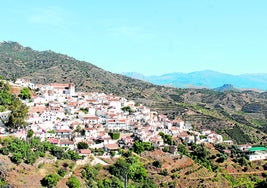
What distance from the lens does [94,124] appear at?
156 ft

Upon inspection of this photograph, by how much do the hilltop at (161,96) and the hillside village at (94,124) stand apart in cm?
1246

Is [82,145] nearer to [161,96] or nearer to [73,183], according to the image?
[73,183]

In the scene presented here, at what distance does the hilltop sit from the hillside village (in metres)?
12.5

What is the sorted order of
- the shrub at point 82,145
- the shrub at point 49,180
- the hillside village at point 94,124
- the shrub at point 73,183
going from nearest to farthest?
the shrub at point 49,180 → the shrub at point 73,183 → the shrub at point 82,145 → the hillside village at point 94,124

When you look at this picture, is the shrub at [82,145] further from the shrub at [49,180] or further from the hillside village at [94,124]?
the shrub at [49,180]

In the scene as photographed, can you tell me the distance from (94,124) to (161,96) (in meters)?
60.4

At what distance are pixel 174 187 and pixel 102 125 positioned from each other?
48.1 feet

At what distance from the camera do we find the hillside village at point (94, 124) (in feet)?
136

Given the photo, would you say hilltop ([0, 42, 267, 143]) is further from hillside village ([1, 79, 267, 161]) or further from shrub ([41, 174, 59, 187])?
shrub ([41, 174, 59, 187])

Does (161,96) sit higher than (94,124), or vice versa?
(161,96)

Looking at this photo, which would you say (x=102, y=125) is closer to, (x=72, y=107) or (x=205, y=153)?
(x=72, y=107)

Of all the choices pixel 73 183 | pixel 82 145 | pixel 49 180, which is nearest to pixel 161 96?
pixel 82 145

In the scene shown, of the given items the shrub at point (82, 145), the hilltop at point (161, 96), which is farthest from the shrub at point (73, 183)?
the hilltop at point (161, 96)

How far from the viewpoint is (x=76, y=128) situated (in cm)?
4450
